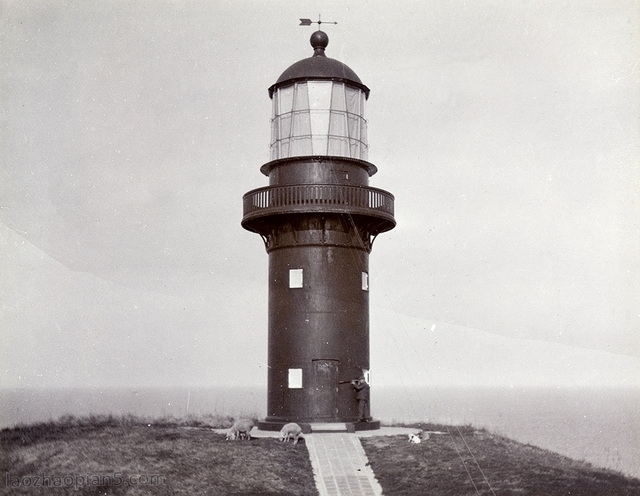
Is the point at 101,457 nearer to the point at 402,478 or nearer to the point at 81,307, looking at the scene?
the point at 402,478

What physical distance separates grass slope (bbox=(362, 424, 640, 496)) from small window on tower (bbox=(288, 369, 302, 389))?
261cm

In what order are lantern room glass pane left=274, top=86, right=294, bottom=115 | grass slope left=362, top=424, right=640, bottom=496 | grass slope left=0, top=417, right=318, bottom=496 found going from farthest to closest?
lantern room glass pane left=274, top=86, right=294, bottom=115 → grass slope left=362, top=424, right=640, bottom=496 → grass slope left=0, top=417, right=318, bottom=496

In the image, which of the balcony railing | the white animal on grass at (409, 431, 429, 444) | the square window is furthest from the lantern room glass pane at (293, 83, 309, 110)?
the white animal on grass at (409, 431, 429, 444)

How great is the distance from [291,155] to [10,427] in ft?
31.9

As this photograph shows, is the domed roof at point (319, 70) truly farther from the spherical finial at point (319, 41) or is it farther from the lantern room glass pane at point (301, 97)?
the lantern room glass pane at point (301, 97)

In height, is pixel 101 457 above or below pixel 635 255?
below

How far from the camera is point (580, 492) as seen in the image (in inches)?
661

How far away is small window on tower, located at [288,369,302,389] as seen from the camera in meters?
22.5

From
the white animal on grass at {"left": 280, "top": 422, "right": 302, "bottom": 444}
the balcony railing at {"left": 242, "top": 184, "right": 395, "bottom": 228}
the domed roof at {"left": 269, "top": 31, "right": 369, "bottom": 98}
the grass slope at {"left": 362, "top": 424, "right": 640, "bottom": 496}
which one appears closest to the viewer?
the grass slope at {"left": 362, "top": 424, "right": 640, "bottom": 496}

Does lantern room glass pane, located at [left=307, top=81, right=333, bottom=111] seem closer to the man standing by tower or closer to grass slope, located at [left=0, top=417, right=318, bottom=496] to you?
the man standing by tower

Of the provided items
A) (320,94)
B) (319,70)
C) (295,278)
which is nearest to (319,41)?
(319,70)

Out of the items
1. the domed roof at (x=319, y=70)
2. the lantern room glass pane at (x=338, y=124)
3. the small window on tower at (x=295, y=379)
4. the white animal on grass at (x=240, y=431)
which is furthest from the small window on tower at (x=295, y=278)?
the domed roof at (x=319, y=70)

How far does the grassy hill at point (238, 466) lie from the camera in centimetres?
1625

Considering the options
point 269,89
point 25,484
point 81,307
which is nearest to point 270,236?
point 269,89
